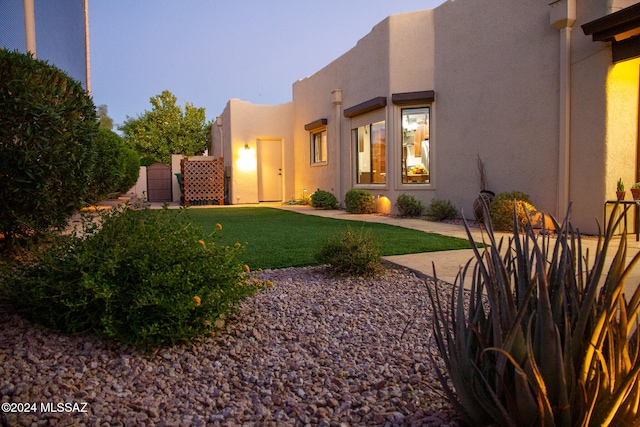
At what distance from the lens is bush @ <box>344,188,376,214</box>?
1131cm

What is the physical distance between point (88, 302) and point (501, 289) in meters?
2.08

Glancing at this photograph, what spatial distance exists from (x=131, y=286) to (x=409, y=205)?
820cm

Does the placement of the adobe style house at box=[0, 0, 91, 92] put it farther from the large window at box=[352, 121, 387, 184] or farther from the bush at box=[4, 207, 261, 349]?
the large window at box=[352, 121, 387, 184]

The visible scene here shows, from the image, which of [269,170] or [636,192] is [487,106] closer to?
[636,192]

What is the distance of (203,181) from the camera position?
1623 centimetres

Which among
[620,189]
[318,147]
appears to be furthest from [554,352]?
[318,147]

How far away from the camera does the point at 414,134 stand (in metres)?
10.7

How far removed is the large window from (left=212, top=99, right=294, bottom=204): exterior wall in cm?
451

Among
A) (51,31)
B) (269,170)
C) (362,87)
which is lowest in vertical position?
(269,170)

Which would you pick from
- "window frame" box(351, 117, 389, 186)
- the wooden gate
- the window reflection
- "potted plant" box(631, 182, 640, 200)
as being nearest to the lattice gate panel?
the wooden gate

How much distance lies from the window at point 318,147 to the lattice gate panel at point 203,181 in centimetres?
330

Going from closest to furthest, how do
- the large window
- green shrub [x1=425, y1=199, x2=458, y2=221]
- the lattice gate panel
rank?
green shrub [x1=425, y1=199, x2=458, y2=221]
the large window
the lattice gate panel

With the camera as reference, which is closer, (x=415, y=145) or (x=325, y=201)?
(x=415, y=145)

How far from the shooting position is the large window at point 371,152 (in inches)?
454
